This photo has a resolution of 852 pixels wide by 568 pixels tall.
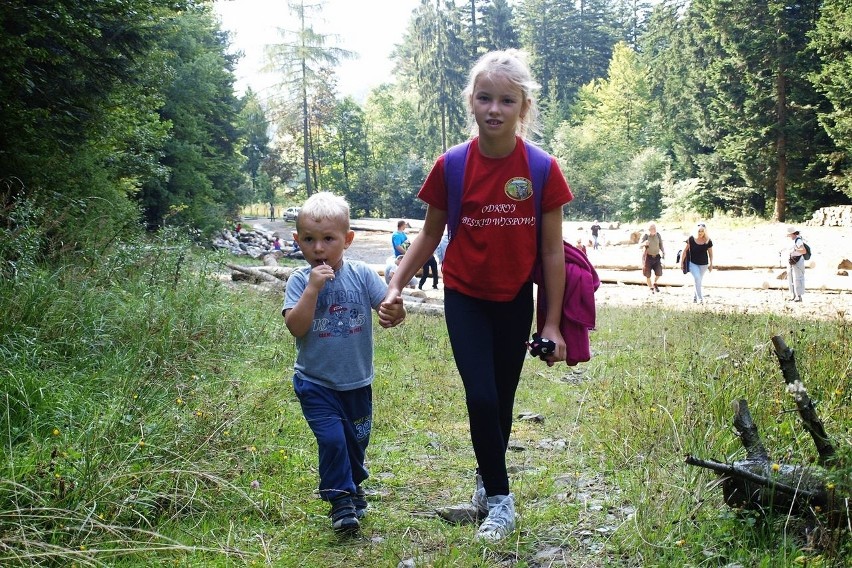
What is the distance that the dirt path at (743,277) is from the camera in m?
15.4

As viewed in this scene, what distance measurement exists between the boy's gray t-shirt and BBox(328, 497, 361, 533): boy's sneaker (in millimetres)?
553

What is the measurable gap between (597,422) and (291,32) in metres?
52.3

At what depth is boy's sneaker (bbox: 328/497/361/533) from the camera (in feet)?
11.8

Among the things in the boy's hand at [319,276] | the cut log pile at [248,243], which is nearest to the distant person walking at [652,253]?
the boy's hand at [319,276]

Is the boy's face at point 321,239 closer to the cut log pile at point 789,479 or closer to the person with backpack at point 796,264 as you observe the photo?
the cut log pile at point 789,479

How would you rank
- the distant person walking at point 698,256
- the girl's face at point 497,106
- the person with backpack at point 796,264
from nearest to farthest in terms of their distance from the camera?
the girl's face at point 497,106, the person with backpack at point 796,264, the distant person walking at point 698,256

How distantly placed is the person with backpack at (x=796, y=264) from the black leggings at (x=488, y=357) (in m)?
14.5

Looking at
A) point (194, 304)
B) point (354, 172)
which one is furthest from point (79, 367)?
point (354, 172)

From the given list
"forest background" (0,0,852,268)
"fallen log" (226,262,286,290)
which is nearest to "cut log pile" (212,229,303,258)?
"forest background" (0,0,852,268)

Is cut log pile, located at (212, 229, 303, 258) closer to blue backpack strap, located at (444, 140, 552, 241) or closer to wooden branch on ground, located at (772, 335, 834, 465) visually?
blue backpack strap, located at (444, 140, 552, 241)

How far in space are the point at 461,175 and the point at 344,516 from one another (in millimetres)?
1746

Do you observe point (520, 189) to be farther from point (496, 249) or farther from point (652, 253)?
point (652, 253)

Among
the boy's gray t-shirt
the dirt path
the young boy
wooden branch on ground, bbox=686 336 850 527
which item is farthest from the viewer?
the dirt path

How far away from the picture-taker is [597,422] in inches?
217
